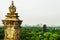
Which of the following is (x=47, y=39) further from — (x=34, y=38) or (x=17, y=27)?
(x=17, y=27)

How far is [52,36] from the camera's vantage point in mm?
47281

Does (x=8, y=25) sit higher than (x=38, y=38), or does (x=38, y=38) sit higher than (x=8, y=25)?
(x=8, y=25)

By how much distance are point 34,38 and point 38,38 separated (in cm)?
99

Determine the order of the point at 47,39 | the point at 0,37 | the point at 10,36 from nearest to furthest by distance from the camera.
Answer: the point at 10,36, the point at 47,39, the point at 0,37

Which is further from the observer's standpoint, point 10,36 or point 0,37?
point 0,37

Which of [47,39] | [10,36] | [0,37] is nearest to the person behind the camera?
[10,36]

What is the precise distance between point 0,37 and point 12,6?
137ft

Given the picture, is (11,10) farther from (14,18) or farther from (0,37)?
(0,37)

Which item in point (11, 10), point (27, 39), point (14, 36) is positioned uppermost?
point (11, 10)

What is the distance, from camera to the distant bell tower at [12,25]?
27.7 feet

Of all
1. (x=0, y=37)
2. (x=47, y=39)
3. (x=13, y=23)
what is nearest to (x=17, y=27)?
(x=13, y=23)

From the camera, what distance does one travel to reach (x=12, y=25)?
8.60 metres

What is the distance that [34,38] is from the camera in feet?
162

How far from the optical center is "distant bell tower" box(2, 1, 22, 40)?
8.45 meters
